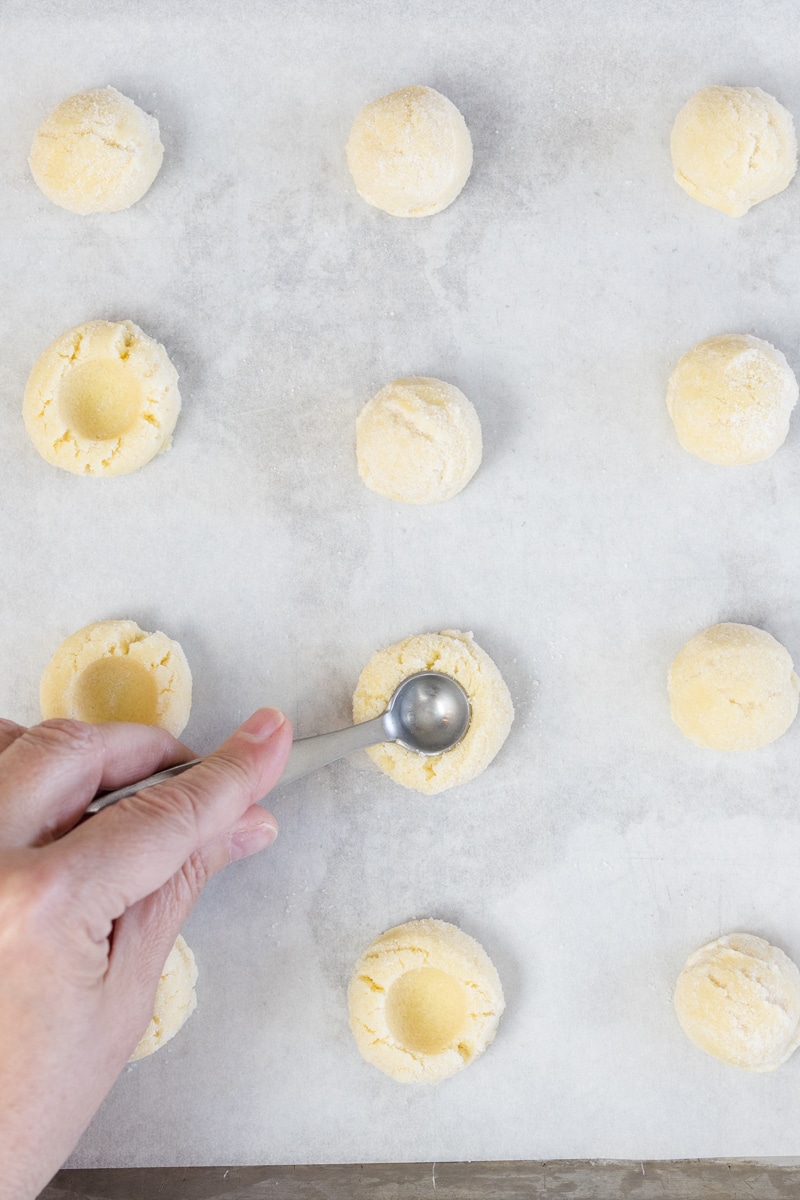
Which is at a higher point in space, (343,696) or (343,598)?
(343,598)

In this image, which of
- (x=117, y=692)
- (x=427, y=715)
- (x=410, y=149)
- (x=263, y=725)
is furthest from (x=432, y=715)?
(x=410, y=149)

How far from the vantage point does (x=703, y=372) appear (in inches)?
91.1

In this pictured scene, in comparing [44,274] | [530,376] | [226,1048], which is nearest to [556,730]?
[530,376]

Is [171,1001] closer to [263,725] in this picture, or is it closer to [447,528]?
[263,725]

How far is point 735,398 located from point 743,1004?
1432 millimetres

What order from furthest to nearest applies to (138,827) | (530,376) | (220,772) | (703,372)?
1. (530,376)
2. (703,372)
3. (220,772)
4. (138,827)

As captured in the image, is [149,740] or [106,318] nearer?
[149,740]

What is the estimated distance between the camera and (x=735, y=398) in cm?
228

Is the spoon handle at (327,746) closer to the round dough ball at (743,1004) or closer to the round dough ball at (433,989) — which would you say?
the round dough ball at (433,989)

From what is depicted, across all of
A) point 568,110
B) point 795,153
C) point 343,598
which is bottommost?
point 343,598

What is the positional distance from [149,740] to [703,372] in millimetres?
1567

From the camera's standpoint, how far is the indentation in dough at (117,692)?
7.69 ft

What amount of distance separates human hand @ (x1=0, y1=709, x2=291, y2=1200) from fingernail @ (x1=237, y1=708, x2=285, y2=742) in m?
0.12

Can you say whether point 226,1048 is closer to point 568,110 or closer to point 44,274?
point 44,274
